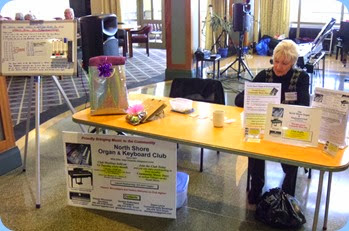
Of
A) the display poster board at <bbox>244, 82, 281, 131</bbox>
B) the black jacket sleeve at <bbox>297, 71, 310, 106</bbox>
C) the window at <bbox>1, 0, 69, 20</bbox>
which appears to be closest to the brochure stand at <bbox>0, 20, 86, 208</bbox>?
the display poster board at <bbox>244, 82, 281, 131</bbox>

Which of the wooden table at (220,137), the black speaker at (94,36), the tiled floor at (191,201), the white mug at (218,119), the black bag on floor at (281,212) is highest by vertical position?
the black speaker at (94,36)

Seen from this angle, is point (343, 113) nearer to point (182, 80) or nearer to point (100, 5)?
point (182, 80)

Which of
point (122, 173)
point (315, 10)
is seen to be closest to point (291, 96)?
point (122, 173)

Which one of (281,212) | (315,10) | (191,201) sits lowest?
(191,201)

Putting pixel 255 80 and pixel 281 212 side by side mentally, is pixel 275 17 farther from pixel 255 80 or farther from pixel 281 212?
pixel 281 212

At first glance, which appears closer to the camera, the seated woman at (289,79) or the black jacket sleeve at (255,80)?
the seated woman at (289,79)

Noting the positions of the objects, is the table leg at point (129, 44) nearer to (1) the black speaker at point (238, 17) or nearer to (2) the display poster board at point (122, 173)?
(1) the black speaker at point (238, 17)

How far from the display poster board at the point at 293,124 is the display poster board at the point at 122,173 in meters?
0.64

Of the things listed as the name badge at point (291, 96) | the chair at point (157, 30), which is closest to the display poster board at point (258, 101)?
the name badge at point (291, 96)

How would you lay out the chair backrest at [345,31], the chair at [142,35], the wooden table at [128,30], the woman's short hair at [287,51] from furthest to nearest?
1. the chair at [142,35]
2. the wooden table at [128,30]
3. the chair backrest at [345,31]
4. the woman's short hair at [287,51]

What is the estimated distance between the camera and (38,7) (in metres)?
9.16

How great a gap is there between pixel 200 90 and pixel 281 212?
124 centimetres

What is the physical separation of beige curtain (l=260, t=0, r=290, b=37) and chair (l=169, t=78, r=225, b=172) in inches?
300

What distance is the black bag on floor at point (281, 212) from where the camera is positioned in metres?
2.33
